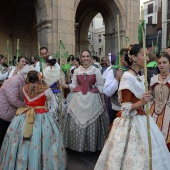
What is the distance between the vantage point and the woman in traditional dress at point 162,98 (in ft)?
9.69

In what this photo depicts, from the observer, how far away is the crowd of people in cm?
225

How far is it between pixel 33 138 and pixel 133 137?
1.29m

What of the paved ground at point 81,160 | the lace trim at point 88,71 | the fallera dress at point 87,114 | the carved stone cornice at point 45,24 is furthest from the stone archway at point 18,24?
A: the paved ground at point 81,160

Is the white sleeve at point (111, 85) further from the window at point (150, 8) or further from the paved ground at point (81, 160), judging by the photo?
the window at point (150, 8)

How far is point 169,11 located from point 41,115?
72.4ft

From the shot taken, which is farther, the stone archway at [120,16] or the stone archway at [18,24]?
the stone archway at [18,24]

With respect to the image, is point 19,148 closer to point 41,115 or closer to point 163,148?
point 41,115

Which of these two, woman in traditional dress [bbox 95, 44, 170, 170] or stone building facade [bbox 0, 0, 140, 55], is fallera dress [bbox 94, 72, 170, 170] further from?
stone building facade [bbox 0, 0, 140, 55]

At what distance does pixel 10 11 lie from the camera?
13781mm

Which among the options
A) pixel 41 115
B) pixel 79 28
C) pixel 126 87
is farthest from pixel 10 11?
pixel 126 87

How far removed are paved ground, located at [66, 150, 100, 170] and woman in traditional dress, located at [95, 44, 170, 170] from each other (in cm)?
115

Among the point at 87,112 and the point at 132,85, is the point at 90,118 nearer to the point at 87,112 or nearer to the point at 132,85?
the point at 87,112

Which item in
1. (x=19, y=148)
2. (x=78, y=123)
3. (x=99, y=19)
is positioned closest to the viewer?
(x=19, y=148)

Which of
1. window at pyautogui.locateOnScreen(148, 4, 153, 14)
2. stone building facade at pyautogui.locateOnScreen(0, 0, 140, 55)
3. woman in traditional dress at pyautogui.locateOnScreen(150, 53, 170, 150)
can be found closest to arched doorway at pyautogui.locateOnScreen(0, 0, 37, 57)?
stone building facade at pyautogui.locateOnScreen(0, 0, 140, 55)
